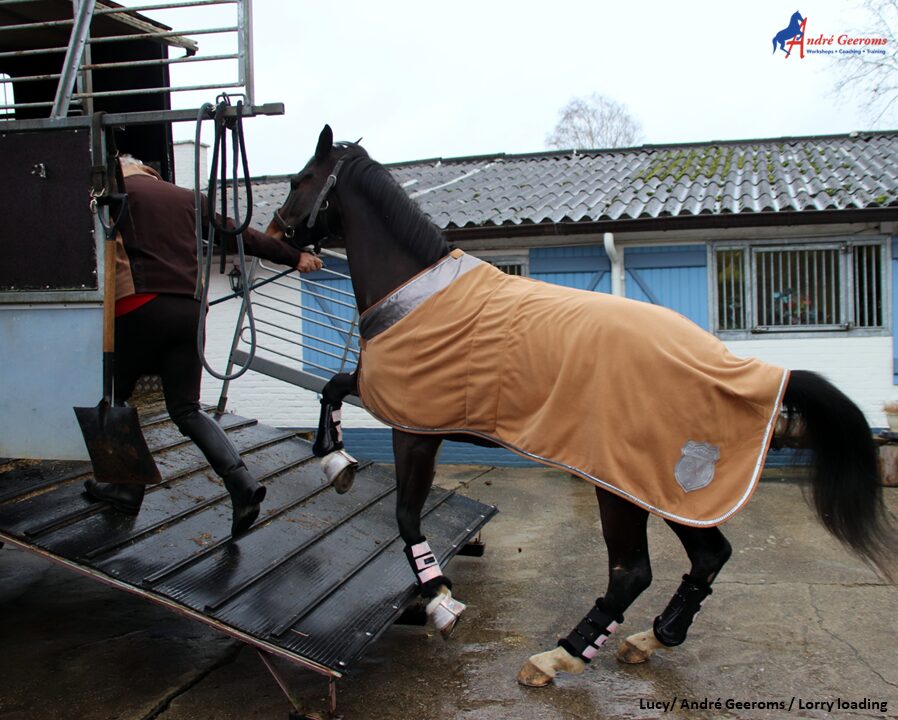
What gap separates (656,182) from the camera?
977cm

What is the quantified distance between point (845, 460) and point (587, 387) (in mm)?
1016

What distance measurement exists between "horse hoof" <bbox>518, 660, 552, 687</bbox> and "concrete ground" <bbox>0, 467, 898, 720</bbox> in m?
0.04

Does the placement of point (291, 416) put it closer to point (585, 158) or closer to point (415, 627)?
point (415, 627)

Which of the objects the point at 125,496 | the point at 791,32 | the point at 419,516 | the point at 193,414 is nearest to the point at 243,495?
the point at 193,414

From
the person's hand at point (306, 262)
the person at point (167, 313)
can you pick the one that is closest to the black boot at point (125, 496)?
the person at point (167, 313)

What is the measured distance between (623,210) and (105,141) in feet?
19.9

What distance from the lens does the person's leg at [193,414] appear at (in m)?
3.54

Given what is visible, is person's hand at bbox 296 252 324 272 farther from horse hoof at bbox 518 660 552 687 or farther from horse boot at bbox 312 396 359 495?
horse hoof at bbox 518 660 552 687

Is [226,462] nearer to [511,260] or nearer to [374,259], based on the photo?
[374,259]

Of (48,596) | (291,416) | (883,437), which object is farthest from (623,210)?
(48,596)

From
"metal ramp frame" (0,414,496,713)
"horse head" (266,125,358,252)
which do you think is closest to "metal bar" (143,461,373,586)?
"metal ramp frame" (0,414,496,713)

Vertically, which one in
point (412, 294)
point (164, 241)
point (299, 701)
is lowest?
point (299, 701)

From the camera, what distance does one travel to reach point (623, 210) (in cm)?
840

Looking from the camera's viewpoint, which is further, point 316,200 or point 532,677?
point 316,200
